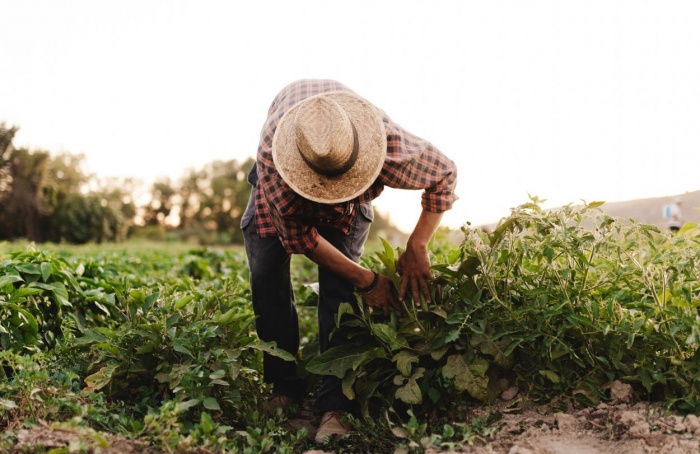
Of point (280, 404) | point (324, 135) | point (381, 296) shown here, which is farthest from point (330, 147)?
point (280, 404)

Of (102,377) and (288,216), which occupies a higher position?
(288,216)

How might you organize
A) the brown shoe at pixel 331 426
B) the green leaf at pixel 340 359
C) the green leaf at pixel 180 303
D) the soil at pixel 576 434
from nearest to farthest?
1. the soil at pixel 576 434
2. the brown shoe at pixel 331 426
3. the green leaf at pixel 340 359
4. the green leaf at pixel 180 303

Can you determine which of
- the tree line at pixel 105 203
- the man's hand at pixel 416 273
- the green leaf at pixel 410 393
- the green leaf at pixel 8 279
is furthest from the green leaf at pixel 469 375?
the tree line at pixel 105 203

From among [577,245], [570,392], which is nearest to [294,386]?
[570,392]

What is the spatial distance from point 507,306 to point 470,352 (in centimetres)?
26

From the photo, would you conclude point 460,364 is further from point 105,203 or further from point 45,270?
point 105,203

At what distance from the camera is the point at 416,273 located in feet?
9.23

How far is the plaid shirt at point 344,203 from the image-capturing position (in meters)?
2.55

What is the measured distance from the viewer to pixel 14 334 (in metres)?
2.97

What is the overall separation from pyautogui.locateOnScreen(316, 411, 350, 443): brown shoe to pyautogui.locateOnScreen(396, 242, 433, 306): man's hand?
2.03ft

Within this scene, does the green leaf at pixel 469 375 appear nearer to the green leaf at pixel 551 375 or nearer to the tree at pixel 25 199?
the green leaf at pixel 551 375

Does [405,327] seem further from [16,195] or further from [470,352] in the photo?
[16,195]

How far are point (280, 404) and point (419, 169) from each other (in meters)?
1.40

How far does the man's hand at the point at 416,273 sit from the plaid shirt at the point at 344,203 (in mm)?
211
